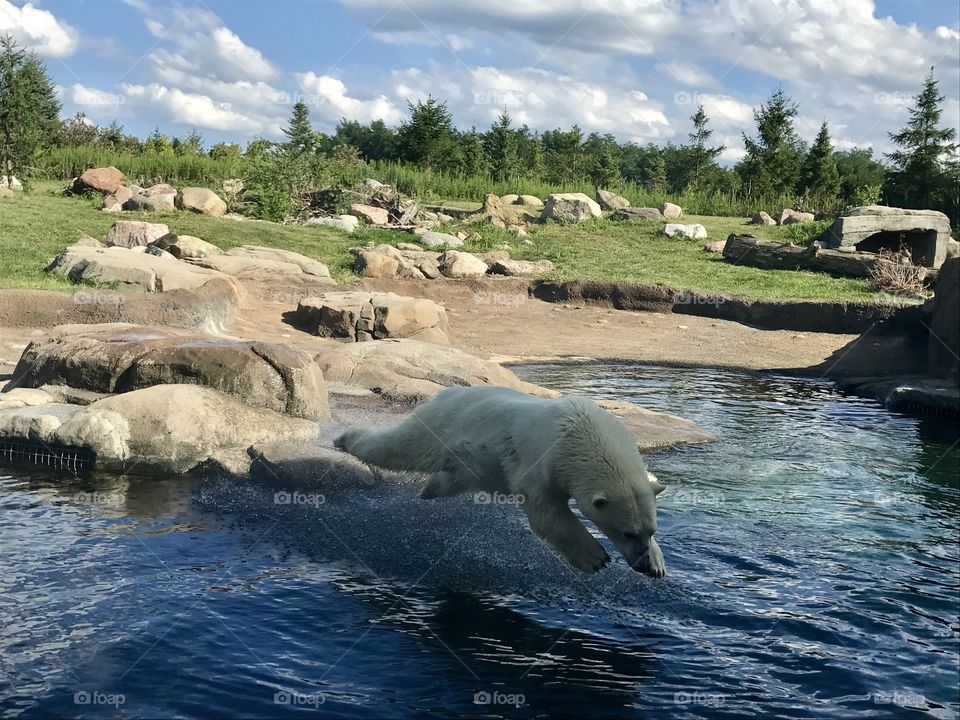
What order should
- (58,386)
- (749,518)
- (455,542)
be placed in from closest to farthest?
1. (455,542)
2. (749,518)
3. (58,386)

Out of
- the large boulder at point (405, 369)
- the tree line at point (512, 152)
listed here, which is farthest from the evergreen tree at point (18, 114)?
the large boulder at point (405, 369)

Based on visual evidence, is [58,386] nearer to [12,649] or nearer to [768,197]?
[12,649]

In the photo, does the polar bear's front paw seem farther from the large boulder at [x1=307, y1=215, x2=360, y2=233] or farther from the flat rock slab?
the large boulder at [x1=307, y1=215, x2=360, y2=233]

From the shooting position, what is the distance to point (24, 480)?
23.4 feet

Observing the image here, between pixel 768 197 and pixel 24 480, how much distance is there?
1299 inches

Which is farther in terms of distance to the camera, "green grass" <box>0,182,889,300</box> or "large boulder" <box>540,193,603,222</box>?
"large boulder" <box>540,193,603,222</box>

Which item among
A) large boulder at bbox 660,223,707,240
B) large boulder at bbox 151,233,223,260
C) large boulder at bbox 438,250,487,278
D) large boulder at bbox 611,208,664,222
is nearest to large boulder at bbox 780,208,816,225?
large boulder at bbox 611,208,664,222

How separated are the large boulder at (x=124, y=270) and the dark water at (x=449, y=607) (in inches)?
314

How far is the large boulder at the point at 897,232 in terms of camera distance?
2155 cm

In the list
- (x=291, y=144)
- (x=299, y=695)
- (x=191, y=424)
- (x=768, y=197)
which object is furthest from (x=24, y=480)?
(x=768, y=197)

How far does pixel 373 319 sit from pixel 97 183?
15660 mm

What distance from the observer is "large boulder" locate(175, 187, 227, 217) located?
24.7 meters

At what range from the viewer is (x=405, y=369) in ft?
33.3

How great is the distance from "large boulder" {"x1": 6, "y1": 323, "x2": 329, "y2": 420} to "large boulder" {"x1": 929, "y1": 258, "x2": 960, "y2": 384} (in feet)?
29.0
